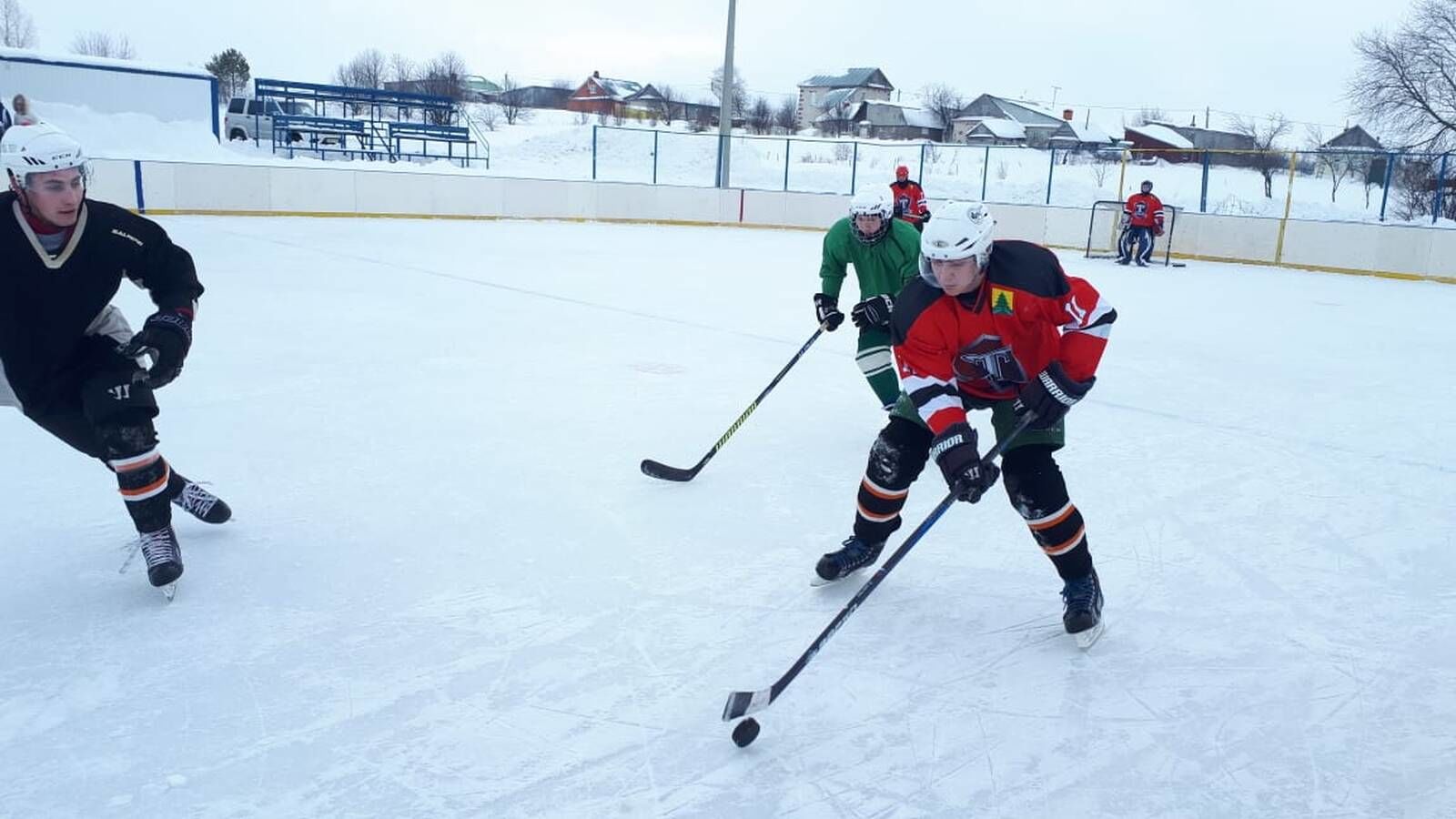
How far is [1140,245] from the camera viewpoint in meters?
12.7

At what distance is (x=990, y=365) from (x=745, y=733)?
102 cm

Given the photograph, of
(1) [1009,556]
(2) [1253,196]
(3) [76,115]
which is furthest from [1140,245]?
(3) [76,115]

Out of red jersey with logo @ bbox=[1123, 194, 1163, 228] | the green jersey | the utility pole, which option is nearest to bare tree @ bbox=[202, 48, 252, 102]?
the utility pole

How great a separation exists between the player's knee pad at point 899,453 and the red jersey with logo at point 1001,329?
8.7 inches

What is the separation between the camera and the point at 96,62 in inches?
746

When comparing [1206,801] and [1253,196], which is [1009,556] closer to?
[1206,801]

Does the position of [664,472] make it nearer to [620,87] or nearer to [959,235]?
[959,235]

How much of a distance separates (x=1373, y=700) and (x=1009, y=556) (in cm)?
99

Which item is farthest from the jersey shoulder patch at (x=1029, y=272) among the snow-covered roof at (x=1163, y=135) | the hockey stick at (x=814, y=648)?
the snow-covered roof at (x=1163, y=135)

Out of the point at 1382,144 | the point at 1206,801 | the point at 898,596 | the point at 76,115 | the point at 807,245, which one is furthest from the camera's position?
the point at 1382,144

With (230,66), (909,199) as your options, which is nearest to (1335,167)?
(909,199)

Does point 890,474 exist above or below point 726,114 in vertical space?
below

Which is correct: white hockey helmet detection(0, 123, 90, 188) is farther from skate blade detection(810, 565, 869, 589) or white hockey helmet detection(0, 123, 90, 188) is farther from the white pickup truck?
the white pickup truck

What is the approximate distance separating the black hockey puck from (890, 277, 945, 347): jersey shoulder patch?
3.05 feet
